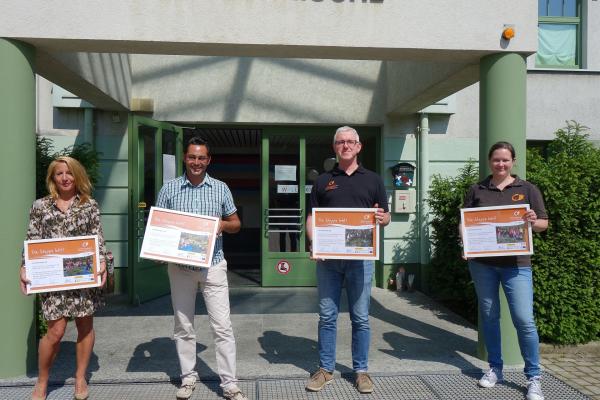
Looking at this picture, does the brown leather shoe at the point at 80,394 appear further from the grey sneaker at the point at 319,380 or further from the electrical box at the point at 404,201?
the electrical box at the point at 404,201

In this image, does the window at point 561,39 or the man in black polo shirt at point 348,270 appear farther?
the window at point 561,39

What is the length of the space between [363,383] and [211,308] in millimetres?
1309

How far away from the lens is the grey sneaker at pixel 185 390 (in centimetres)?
365

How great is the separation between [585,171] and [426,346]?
2.37 meters

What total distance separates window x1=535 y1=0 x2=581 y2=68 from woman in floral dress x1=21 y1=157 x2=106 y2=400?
7.68m

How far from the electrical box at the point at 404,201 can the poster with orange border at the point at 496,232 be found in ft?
12.3

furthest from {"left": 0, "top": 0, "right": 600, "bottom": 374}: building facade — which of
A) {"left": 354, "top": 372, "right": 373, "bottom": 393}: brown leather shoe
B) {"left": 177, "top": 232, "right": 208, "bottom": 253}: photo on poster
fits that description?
{"left": 354, "top": 372, "right": 373, "bottom": 393}: brown leather shoe

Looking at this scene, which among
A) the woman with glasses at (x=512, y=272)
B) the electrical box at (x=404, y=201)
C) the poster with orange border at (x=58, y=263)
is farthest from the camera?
the electrical box at (x=404, y=201)

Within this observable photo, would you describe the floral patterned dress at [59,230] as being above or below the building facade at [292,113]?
below

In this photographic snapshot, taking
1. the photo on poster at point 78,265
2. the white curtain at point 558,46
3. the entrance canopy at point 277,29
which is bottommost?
the photo on poster at point 78,265

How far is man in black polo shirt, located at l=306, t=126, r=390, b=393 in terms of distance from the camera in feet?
12.2

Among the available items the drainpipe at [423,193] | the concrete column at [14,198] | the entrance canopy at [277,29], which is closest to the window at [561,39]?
the drainpipe at [423,193]

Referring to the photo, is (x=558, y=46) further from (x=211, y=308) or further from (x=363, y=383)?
(x=211, y=308)

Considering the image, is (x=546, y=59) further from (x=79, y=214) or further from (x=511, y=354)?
(x=79, y=214)
